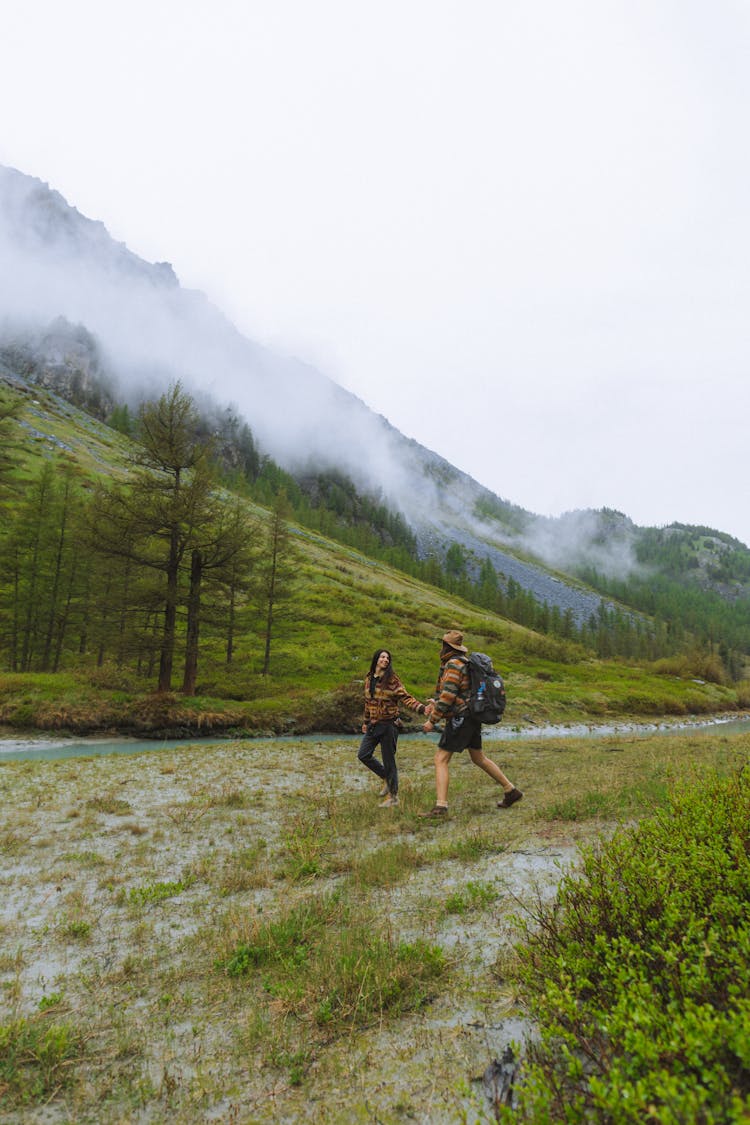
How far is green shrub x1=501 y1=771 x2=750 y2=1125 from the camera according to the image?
2039mm

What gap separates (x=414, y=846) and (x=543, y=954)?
15.1 ft

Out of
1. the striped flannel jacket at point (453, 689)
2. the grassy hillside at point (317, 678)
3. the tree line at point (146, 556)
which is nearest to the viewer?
the striped flannel jacket at point (453, 689)

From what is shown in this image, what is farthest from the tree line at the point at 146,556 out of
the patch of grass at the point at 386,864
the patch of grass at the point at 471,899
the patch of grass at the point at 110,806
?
the patch of grass at the point at 471,899

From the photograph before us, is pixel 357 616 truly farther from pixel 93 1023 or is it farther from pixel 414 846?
pixel 93 1023

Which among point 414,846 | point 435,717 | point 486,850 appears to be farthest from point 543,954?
point 435,717

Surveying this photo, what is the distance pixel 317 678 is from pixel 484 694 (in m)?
31.3

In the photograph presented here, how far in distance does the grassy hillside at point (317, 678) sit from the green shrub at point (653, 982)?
24789 millimetres

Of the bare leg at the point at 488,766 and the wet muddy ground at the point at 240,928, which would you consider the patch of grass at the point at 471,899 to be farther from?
the bare leg at the point at 488,766

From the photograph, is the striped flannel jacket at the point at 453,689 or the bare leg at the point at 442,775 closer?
the striped flannel jacket at the point at 453,689

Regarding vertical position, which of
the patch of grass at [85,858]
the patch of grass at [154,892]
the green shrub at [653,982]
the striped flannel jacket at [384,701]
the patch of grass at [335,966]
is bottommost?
the patch of grass at [85,858]

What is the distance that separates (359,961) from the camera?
4.13 meters

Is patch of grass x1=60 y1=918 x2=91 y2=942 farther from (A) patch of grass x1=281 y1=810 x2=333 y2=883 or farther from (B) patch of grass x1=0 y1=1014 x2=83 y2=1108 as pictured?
(A) patch of grass x1=281 y1=810 x2=333 y2=883

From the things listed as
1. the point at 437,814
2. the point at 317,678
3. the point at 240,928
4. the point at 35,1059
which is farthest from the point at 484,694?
the point at 317,678

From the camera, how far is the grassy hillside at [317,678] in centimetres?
2570
